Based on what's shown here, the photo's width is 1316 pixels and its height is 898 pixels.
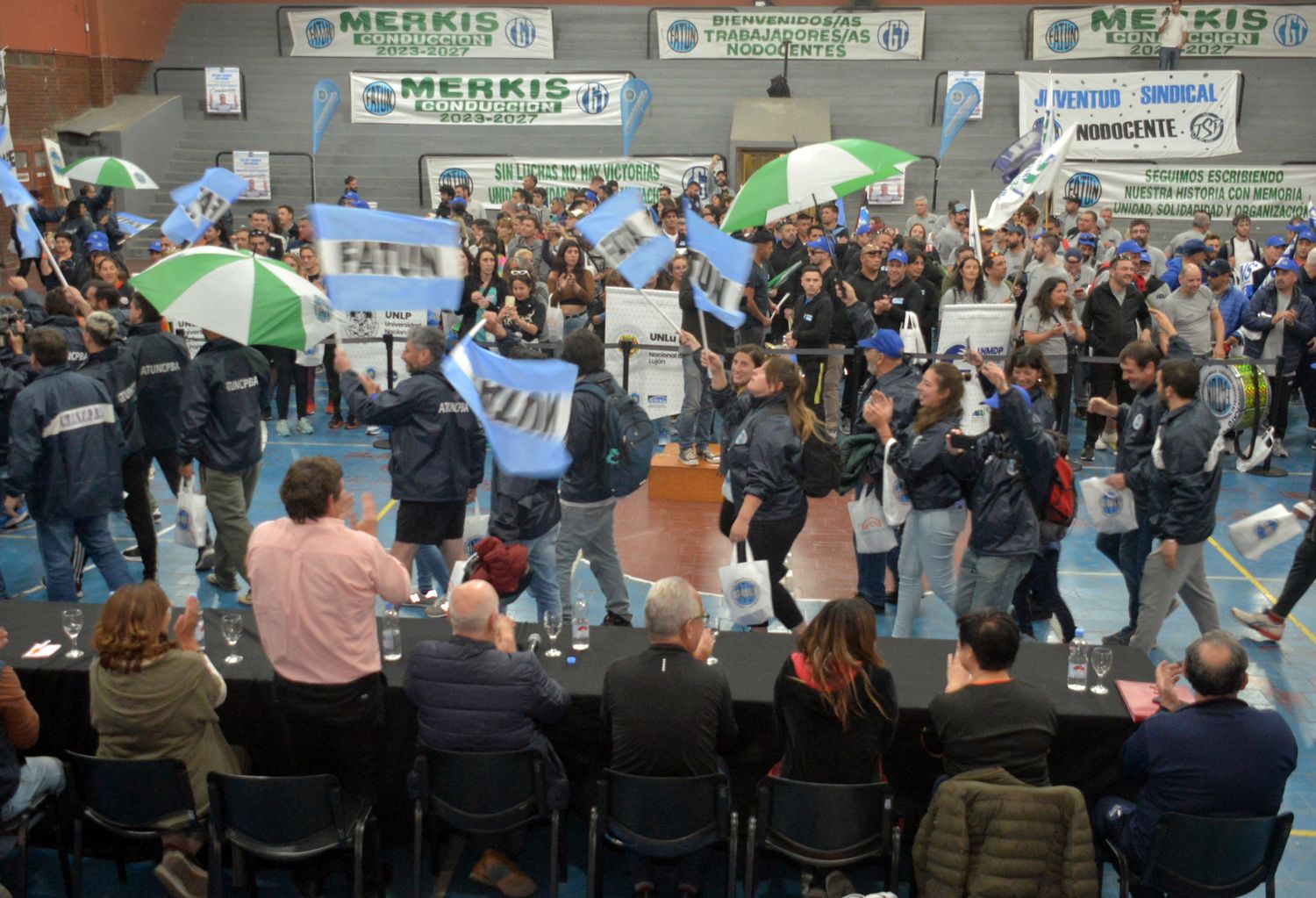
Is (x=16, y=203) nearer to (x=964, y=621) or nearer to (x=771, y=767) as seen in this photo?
(x=771, y=767)

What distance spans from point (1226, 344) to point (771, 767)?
8.60m

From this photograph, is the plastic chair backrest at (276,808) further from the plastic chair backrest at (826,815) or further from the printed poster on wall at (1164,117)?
the printed poster on wall at (1164,117)

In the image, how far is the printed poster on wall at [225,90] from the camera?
23.9m

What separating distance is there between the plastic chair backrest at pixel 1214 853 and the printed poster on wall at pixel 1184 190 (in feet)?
60.2

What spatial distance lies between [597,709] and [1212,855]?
2.36 meters

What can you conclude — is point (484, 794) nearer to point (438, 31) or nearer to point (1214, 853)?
point (1214, 853)

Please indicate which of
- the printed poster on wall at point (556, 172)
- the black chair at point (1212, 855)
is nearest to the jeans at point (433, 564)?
the black chair at point (1212, 855)

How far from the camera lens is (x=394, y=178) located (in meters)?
Result: 23.4

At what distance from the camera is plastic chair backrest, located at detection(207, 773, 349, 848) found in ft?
15.1

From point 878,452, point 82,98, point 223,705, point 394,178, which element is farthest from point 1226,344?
point 82,98

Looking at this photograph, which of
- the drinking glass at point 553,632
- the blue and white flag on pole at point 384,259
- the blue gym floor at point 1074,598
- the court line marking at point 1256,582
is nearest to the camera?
the blue gym floor at point 1074,598

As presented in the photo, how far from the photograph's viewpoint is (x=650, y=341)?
11320 millimetres

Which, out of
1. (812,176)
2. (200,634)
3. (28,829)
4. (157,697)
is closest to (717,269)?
(812,176)

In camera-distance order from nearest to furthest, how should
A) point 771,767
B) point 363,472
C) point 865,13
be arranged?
point 771,767, point 363,472, point 865,13
